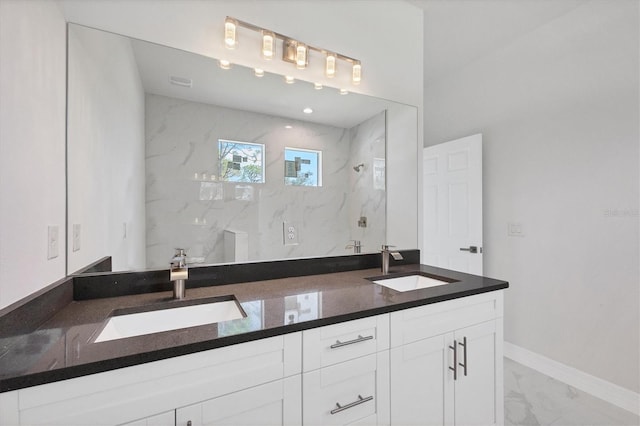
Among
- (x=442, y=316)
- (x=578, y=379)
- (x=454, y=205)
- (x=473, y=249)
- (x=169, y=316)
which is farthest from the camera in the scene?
(x=454, y=205)

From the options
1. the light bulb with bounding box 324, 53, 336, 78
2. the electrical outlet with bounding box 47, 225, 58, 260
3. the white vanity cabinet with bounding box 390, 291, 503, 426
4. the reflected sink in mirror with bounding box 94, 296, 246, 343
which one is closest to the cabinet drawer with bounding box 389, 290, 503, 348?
the white vanity cabinet with bounding box 390, 291, 503, 426

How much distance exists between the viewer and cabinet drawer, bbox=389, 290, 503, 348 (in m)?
1.16

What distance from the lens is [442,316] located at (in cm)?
128

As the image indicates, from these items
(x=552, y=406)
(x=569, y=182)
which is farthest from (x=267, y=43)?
(x=552, y=406)

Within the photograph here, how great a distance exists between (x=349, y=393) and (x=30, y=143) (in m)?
1.31

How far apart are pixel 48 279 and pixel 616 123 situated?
310 centimetres

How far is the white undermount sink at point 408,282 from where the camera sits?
5.36 feet

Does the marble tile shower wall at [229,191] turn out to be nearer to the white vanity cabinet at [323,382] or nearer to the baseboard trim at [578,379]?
the white vanity cabinet at [323,382]

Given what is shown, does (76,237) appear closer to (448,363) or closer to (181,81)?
(181,81)

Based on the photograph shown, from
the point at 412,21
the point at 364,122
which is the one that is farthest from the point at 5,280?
the point at 412,21

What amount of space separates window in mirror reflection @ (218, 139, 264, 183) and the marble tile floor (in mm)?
2038

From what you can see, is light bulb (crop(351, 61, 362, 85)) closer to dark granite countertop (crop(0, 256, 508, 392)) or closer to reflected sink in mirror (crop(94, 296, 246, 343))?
dark granite countertop (crop(0, 256, 508, 392))

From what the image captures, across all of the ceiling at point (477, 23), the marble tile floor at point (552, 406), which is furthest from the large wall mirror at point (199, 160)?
the marble tile floor at point (552, 406)

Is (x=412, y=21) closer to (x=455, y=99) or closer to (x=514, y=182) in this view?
(x=455, y=99)
